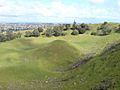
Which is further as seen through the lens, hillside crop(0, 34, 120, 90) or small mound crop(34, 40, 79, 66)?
small mound crop(34, 40, 79, 66)

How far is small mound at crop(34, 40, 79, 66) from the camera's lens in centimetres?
6114

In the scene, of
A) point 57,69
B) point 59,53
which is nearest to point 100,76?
point 57,69

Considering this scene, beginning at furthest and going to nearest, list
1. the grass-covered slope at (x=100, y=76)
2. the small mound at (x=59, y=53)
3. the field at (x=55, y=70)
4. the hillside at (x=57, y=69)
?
the small mound at (x=59, y=53) < the field at (x=55, y=70) < the hillside at (x=57, y=69) < the grass-covered slope at (x=100, y=76)

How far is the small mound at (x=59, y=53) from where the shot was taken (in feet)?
201

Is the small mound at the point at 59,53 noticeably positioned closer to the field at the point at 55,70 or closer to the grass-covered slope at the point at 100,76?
the field at the point at 55,70

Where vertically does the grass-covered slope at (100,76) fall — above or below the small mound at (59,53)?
above

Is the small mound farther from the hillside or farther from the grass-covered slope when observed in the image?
the grass-covered slope

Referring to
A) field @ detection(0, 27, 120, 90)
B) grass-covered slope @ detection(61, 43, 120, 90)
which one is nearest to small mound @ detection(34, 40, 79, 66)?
field @ detection(0, 27, 120, 90)

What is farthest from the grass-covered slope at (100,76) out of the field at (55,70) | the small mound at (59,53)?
the small mound at (59,53)

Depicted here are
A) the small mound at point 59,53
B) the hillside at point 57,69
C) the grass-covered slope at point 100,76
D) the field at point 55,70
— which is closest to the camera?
the grass-covered slope at point 100,76

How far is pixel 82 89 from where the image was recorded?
31.8m

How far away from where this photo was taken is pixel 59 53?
64.9 meters

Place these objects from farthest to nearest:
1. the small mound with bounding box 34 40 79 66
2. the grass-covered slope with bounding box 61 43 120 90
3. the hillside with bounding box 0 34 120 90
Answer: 1. the small mound with bounding box 34 40 79 66
2. the hillside with bounding box 0 34 120 90
3. the grass-covered slope with bounding box 61 43 120 90

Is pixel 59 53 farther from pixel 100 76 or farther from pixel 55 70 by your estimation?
pixel 100 76
